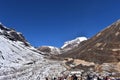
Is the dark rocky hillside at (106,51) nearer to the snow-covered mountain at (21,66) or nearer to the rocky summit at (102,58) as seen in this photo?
the rocky summit at (102,58)

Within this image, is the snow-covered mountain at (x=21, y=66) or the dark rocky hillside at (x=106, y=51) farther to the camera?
the dark rocky hillside at (x=106, y=51)

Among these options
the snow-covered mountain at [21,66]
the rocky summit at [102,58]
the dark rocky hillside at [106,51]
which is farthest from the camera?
the dark rocky hillside at [106,51]

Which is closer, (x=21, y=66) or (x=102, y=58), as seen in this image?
(x=21, y=66)

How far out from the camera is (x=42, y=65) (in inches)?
2982

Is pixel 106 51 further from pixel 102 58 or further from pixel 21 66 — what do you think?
pixel 21 66

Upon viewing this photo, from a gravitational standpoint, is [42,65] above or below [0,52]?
below

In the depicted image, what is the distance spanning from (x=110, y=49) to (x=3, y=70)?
32250 mm

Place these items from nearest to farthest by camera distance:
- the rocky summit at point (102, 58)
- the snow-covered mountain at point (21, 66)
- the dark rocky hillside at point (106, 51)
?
the snow-covered mountain at point (21, 66), the rocky summit at point (102, 58), the dark rocky hillside at point (106, 51)

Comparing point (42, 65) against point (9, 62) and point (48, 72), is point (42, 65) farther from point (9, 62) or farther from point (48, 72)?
point (9, 62)

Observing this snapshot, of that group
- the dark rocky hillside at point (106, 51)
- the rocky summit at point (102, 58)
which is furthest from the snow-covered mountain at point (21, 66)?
the dark rocky hillside at point (106, 51)

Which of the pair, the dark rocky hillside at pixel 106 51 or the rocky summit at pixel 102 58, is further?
the dark rocky hillside at pixel 106 51

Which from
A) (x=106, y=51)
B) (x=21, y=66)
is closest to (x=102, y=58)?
(x=106, y=51)

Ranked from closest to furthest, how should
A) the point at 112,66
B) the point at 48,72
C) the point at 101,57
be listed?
the point at 48,72, the point at 112,66, the point at 101,57

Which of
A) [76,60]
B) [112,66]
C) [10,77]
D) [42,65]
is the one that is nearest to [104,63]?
[112,66]
